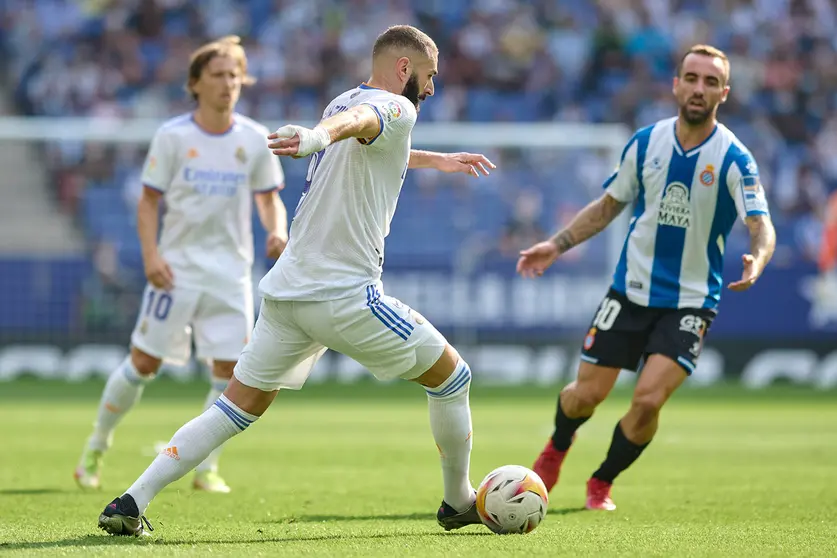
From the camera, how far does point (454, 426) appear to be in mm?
6219

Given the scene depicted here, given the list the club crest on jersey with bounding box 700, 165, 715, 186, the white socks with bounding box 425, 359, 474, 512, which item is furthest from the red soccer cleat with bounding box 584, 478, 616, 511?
the club crest on jersey with bounding box 700, 165, 715, 186

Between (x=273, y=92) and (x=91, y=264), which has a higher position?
(x=273, y=92)

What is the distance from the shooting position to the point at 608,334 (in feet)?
25.3

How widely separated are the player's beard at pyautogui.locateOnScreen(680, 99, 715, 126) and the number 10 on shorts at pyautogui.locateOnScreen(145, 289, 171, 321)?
3459 mm

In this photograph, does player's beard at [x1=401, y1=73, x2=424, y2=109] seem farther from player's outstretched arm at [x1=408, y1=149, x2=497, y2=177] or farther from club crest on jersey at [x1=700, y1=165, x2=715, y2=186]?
club crest on jersey at [x1=700, y1=165, x2=715, y2=186]

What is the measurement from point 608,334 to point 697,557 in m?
2.41

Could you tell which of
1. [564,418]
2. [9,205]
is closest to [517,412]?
[564,418]

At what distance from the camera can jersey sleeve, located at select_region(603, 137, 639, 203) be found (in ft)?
25.6

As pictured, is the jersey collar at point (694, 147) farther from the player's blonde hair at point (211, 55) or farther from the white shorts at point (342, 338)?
the player's blonde hair at point (211, 55)

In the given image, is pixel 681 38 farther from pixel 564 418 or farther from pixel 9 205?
pixel 564 418

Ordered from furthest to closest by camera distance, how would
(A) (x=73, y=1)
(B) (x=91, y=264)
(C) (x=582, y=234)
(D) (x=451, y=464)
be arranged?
(A) (x=73, y=1) → (B) (x=91, y=264) → (C) (x=582, y=234) → (D) (x=451, y=464)

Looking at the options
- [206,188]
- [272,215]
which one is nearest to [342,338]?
[272,215]

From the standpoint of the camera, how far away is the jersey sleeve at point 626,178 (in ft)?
25.6

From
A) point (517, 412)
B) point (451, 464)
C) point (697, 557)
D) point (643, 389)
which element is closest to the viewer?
point (697, 557)
